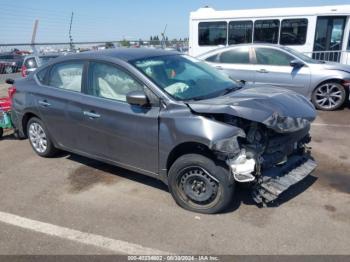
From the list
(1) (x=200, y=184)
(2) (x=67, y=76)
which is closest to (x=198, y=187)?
(1) (x=200, y=184)

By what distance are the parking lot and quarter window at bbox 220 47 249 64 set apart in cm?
445

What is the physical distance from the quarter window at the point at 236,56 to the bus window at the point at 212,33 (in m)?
3.87

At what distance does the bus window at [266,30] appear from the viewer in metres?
11.9

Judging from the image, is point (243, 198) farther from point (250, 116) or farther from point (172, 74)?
point (172, 74)

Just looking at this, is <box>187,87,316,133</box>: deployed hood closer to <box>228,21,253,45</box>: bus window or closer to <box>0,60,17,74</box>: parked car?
<box>228,21,253,45</box>: bus window

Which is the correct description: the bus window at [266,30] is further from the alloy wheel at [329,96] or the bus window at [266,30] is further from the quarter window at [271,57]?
the alloy wheel at [329,96]

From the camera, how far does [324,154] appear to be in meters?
5.40

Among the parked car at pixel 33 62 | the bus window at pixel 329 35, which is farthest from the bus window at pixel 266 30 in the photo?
the parked car at pixel 33 62

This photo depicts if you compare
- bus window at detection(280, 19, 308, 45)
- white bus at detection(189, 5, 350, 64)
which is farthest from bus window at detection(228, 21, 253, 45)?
bus window at detection(280, 19, 308, 45)

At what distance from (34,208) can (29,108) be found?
1.96m

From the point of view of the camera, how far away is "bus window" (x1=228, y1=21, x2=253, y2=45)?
40.0ft

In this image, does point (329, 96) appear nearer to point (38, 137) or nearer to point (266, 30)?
point (266, 30)

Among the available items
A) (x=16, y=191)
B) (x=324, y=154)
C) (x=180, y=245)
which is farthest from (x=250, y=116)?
(x=16, y=191)

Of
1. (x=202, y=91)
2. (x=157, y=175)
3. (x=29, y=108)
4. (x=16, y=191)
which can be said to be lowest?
(x=16, y=191)
